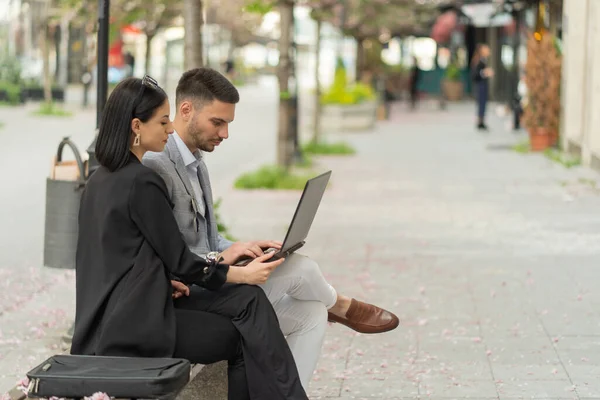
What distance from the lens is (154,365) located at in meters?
4.04

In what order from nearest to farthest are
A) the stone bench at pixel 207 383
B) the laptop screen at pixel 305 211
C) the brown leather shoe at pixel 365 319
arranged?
the laptop screen at pixel 305 211 < the stone bench at pixel 207 383 < the brown leather shoe at pixel 365 319

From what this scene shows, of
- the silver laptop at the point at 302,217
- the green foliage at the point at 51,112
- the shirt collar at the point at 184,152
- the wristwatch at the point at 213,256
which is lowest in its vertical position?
the green foliage at the point at 51,112

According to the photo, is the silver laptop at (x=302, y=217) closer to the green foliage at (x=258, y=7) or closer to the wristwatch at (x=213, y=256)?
the wristwatch at (x=213, y=256)

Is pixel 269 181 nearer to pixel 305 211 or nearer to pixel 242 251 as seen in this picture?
pixel 242 251

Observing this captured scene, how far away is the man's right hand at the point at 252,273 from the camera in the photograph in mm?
4594

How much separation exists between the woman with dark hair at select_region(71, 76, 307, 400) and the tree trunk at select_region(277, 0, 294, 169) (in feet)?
40.5

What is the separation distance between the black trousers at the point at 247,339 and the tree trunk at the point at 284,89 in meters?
12.3

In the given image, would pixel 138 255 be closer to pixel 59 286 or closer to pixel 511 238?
pixel 59 286

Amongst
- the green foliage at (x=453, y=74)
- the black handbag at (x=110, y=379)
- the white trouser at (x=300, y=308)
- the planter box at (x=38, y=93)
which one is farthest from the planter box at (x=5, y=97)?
the black handbag at (x=110, y=379)

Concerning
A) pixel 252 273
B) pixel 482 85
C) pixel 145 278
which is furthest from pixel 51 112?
pixel 145 278

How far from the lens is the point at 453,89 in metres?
45.2

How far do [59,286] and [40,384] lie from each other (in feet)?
16.0

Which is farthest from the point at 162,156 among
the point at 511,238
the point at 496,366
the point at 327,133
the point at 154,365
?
the point at 327,133

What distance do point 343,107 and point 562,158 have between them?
914 cm
